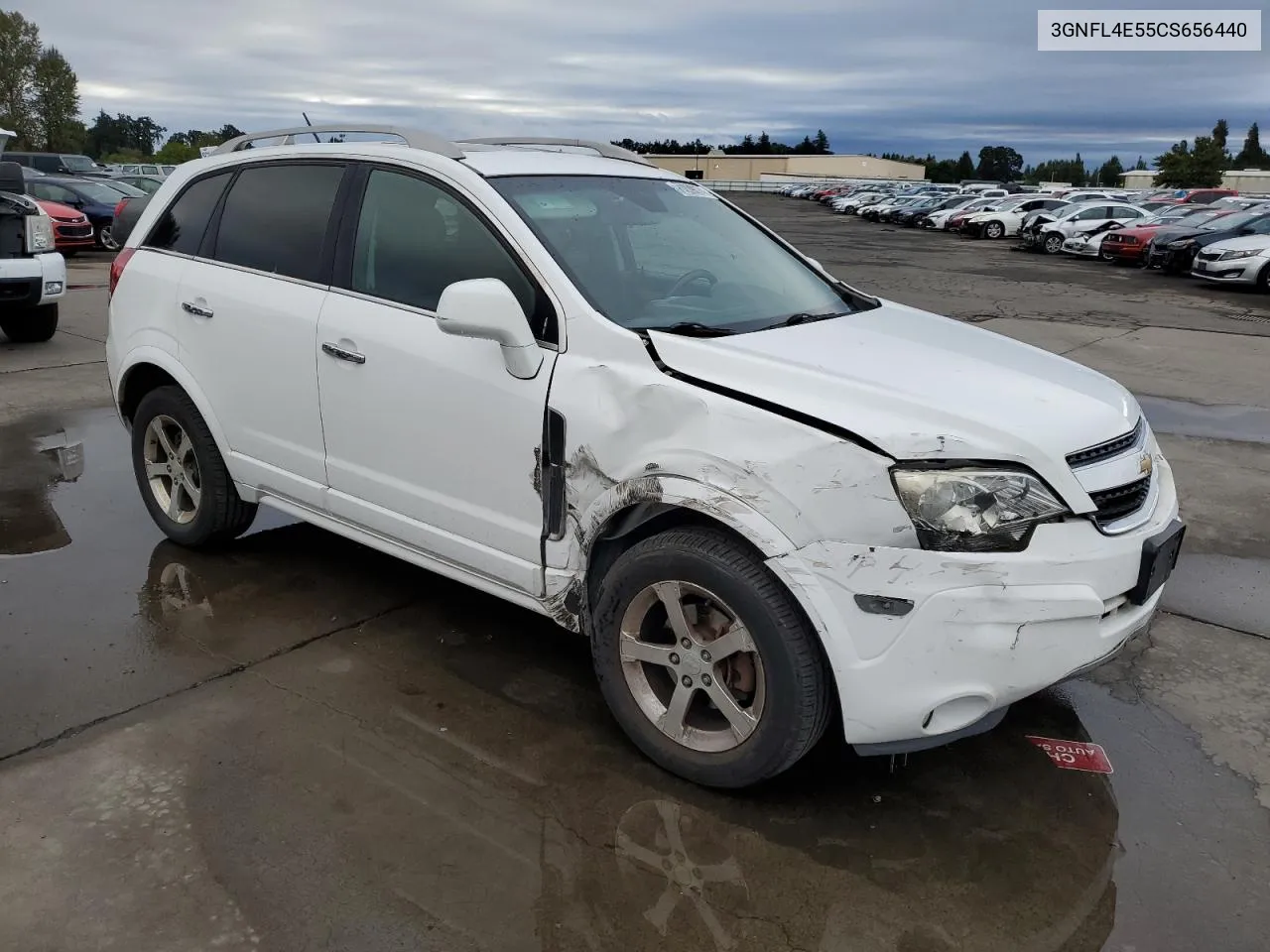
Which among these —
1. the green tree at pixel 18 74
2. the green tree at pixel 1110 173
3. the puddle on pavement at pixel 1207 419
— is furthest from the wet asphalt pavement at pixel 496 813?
the green tree at pixel 1110 173

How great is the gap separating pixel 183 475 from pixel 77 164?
107 ft

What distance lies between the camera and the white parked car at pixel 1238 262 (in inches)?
734

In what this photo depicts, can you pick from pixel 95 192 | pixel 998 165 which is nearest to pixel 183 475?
pixel 95 192

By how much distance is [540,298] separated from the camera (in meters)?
3.25

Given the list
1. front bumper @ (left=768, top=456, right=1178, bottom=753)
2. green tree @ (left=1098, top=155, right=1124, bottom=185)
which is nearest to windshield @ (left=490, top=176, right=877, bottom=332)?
front bumper @ (left=768, top=456, right=1178, bottom=753)

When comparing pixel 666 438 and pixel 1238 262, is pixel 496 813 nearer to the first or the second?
pixel 666 438

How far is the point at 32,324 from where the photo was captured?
1027 cm

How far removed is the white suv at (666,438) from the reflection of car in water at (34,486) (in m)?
1.17

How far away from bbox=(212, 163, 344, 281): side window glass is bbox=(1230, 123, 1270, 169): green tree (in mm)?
156713

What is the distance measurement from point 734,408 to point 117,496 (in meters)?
4.28

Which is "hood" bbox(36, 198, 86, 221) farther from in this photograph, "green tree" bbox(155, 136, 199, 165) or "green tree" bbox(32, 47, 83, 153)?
"green tree" bbox(155, 136, 199, 165)

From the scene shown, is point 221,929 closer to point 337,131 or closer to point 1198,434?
point 337,131

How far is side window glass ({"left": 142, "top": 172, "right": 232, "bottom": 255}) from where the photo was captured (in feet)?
14.7

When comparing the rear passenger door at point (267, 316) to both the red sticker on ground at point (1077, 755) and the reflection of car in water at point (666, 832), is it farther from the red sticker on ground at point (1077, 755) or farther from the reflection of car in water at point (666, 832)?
the red sticker on ground at point (1077, 755)
